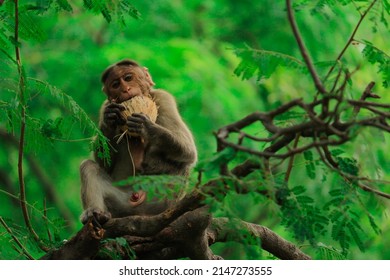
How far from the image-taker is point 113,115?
8.04 m

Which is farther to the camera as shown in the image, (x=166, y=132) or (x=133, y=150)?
(x=133, y=150)

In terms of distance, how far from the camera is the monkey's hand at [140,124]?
782cm

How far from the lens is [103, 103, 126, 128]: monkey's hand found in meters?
8.05

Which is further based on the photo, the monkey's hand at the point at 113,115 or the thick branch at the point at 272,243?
the monkey's hand at the point at 113,115

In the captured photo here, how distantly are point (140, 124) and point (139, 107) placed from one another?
0.36m

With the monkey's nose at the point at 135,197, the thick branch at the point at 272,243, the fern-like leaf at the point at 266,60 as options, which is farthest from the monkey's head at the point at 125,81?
the fern-like leaf at the point at 266,60

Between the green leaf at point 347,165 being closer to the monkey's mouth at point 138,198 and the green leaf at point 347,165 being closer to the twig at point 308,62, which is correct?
the twig at point 308,62

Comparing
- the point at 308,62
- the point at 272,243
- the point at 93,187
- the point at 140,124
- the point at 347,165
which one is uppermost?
the point at 308,62

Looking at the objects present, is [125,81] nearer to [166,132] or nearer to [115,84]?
[115,84]

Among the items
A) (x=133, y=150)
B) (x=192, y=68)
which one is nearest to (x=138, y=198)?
(x=133, y=150)

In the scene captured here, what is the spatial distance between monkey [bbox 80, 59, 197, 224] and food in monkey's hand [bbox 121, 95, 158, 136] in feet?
0.20

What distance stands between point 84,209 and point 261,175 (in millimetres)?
3295

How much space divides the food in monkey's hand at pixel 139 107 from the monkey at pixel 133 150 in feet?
0.20
